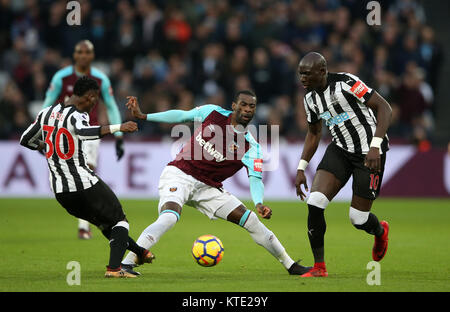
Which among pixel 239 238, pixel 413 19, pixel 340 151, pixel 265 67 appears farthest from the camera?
pixel 413 19

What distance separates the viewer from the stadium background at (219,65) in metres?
16.8

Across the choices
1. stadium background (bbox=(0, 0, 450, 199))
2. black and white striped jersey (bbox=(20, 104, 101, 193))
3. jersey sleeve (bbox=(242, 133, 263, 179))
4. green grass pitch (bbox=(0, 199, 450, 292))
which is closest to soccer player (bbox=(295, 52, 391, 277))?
jersey sleeve (bbox=(242, 133, 263, 179))

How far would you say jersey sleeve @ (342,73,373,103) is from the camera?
764 centimetres

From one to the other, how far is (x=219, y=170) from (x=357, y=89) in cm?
157

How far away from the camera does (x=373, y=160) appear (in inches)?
285

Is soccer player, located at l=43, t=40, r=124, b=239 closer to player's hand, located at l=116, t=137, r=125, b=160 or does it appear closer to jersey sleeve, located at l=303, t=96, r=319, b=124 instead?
player's hand, located at l=116, t=137, r=125, b=160

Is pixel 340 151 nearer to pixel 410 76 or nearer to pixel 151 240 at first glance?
pixel 151 240

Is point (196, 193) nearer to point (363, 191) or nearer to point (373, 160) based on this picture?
point (363, 191)

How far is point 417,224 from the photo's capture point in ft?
43.0

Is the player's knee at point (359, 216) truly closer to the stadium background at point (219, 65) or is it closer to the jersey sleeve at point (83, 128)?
the jersey sleeve at point (83, 128)

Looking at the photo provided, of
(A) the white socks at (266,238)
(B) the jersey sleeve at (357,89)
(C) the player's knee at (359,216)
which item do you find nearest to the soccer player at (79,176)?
(A) the white socks at (266,238)

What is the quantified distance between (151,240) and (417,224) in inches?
268

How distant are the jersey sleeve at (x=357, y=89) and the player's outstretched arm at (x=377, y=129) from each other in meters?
0.05
